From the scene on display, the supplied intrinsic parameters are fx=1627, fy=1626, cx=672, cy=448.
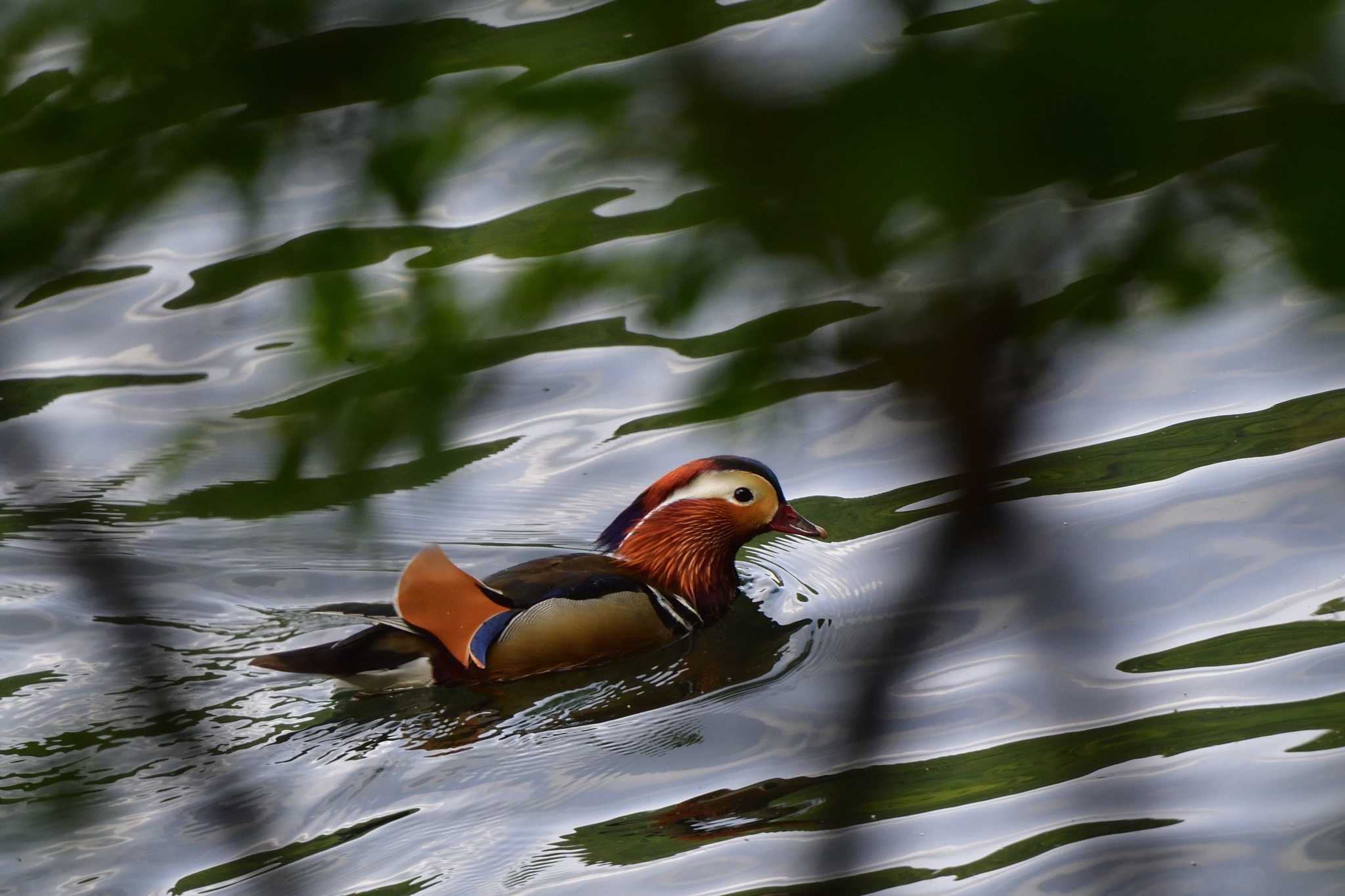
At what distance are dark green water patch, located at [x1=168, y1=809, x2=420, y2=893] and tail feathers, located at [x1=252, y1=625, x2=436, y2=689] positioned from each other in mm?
853

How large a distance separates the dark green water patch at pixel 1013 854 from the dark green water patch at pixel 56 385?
4.16 meters

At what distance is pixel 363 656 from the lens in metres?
4.79

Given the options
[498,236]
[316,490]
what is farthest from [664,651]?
[498,236]

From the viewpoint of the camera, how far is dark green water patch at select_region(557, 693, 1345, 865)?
357 centimetres

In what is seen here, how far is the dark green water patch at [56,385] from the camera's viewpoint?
21.1 feet

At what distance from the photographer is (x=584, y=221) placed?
1430 mm

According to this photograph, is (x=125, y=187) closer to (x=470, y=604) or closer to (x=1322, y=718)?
(x=1322, y=718)

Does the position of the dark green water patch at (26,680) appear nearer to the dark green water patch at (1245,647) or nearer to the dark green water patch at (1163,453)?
the dark green water patch at (1163,453)

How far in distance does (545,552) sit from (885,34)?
477 cm

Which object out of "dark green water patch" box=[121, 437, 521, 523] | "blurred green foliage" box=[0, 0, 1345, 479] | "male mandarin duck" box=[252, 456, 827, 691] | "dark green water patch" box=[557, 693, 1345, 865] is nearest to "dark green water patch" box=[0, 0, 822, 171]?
"blurred green foliage" box=[0, 0, 1345, 479]

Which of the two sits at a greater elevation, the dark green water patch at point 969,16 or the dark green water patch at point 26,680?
the dark green water patch at point 969,16

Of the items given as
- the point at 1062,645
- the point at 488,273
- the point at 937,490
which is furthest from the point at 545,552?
the point at 488,273

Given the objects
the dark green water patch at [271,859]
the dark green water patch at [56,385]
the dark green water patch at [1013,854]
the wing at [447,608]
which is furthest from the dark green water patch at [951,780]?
the dark green water patch at [56,385]

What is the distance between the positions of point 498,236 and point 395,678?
137 inches
